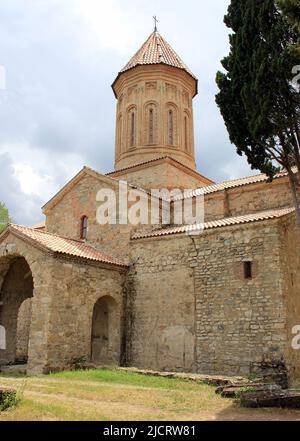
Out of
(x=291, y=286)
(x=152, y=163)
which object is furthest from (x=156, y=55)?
(x=291, y=286)

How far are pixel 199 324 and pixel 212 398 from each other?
3.78m

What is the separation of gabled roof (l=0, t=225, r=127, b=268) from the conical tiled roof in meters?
8.49

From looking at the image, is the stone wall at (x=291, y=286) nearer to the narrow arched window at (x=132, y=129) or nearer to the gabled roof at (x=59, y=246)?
the gabled roof at (x=59, y=246)

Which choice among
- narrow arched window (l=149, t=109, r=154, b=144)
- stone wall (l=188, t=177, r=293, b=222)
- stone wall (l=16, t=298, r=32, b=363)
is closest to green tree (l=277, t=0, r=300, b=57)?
stone wall (l=188, t=177, r=293, b=222)

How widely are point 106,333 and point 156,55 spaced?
1168cm

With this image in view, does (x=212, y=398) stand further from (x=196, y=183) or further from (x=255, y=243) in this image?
(x=196, y=183)

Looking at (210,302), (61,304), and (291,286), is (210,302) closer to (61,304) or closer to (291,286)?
(291,286)

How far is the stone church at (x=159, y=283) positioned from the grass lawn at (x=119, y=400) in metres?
1.71

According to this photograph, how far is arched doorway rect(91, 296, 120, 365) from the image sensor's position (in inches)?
458

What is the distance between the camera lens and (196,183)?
16.4 metres

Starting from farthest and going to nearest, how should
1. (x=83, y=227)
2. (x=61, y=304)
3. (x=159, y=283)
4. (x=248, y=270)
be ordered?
(x=83, y=227) → (x=159, y=283) → (x=61, y=304) → (x=248, y=270)

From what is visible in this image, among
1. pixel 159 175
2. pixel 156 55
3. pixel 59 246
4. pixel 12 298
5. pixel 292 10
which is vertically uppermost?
pixel 156 55

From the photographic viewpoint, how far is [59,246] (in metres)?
11.0

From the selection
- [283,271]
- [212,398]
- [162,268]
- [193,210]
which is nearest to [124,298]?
[162,268]
